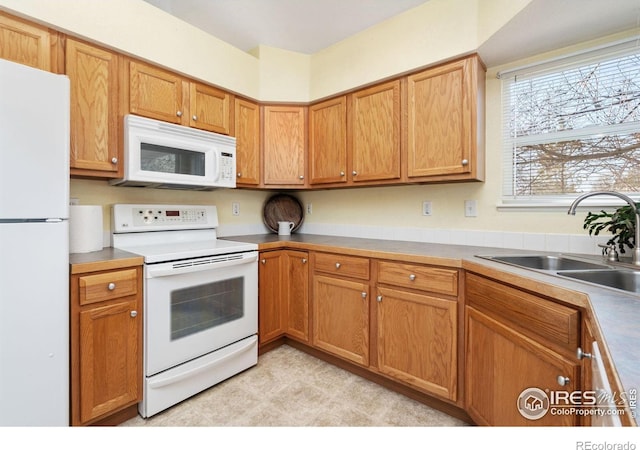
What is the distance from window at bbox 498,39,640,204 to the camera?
1.67 m

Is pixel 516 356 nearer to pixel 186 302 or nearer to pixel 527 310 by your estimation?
pixel 527 310

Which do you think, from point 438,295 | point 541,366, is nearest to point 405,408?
point 438,295

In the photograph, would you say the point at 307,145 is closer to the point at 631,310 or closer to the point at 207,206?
the point at 207,206

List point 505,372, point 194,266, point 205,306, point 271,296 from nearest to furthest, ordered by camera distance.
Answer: point 505,372, point 194,266, point 205,306, point 271,296

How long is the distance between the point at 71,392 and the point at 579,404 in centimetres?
212

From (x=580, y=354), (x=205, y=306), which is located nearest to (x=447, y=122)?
(x=580, y=354)

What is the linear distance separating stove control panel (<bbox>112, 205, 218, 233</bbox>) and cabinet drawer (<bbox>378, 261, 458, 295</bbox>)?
147cm

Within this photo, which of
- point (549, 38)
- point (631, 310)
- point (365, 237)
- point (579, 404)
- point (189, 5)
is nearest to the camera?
point (631, 310)

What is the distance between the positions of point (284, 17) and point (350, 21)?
0.49 meters

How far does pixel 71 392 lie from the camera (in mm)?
1423

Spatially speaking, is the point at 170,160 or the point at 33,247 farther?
the point at 170,160

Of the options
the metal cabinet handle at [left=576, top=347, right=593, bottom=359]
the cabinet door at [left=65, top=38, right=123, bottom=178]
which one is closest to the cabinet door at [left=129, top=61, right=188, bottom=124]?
the cabinet door at [left=65, top=38, right=123, bottom=178]

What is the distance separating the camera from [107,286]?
5.00 ft

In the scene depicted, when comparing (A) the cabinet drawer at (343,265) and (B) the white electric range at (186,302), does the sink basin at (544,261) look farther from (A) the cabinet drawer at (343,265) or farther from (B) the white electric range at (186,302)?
(B) the white electric range at (186,302)
